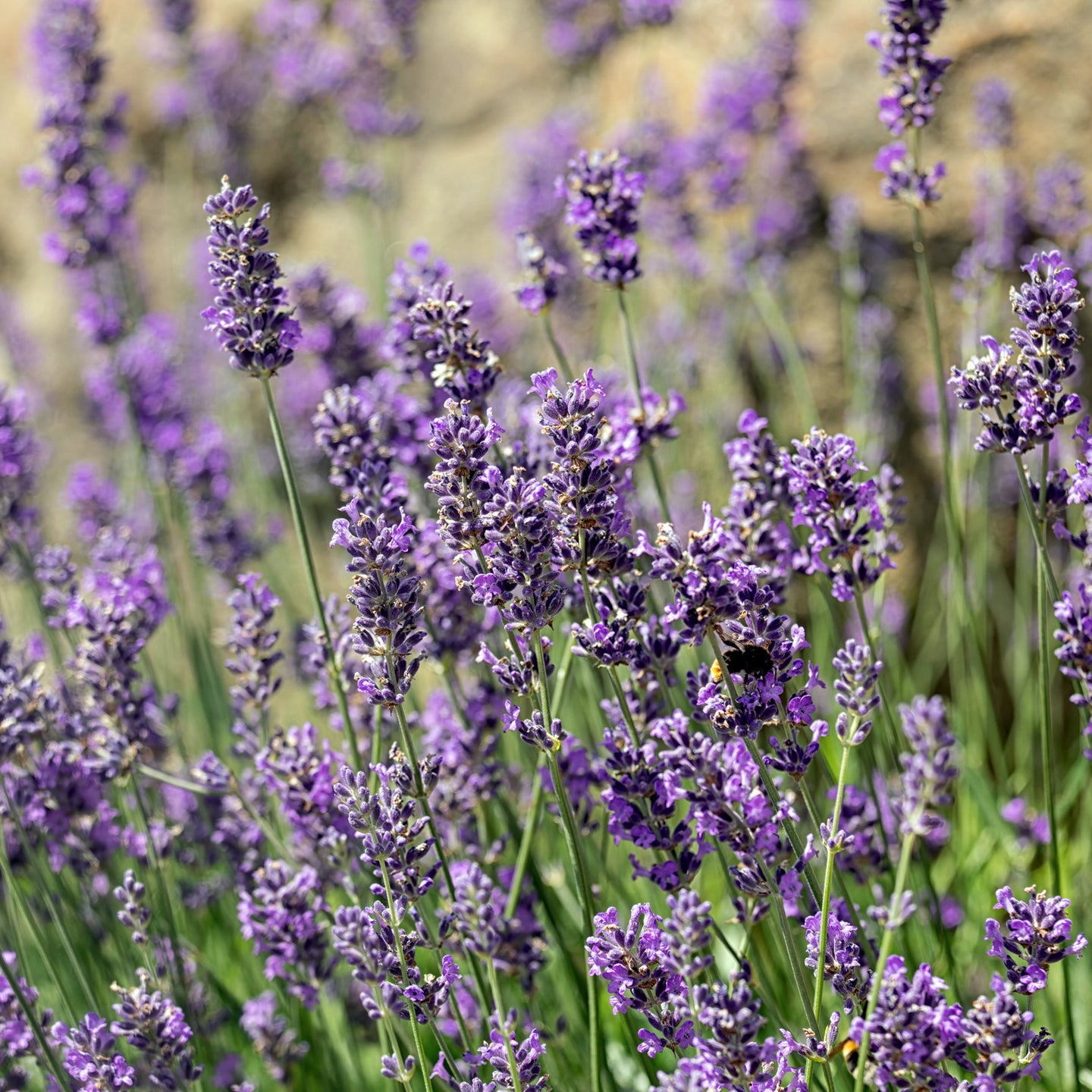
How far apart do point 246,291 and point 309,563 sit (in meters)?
0.47

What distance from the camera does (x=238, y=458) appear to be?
5312 millimetres

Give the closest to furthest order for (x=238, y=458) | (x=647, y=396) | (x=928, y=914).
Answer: (x=928, y=914) < (x=647, y=396) < (x=238, y=458)

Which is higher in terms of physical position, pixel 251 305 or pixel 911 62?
pixel 911 62

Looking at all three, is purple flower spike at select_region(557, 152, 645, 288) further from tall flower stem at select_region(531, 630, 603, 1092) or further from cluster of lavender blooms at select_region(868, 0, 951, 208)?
tall flower stem at select_region(531, 630, 603, 1092)

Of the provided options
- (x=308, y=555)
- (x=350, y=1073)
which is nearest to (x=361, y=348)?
(x=308, y=555)

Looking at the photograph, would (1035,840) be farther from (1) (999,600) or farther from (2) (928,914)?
(1) (999,600)

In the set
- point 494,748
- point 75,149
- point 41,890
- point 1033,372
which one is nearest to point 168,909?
point 41,890

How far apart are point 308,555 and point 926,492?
3.32 metres

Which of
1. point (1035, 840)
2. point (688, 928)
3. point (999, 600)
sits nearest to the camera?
point (688, 928)

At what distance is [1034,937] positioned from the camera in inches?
65.0

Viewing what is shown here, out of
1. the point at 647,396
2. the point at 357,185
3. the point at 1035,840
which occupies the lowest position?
the point at 1035,840

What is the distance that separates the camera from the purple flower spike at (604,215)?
2.32 metres

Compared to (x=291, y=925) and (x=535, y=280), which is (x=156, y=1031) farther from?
(x=535, y=280)

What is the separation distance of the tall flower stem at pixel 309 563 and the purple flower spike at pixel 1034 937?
88 centimetres
